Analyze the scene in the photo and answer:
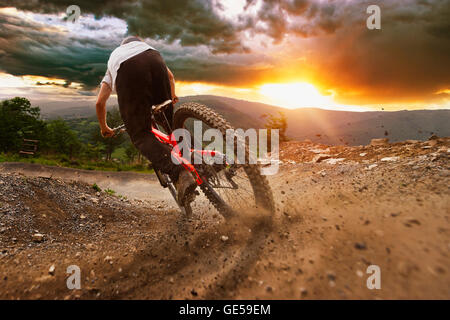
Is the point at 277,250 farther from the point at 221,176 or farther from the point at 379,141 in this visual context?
the point at 379,141

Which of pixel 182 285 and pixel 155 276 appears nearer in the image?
pixel 182 285

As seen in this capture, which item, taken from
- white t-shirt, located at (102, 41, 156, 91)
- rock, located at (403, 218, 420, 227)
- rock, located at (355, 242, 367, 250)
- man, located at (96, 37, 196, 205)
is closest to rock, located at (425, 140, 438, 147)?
rock, located at (403, 218, 420, 227)

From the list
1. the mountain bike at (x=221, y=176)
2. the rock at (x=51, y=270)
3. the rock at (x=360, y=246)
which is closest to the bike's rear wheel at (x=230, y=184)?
the mountain bike at (x=221, y=176)

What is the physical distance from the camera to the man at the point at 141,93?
2.95 metres

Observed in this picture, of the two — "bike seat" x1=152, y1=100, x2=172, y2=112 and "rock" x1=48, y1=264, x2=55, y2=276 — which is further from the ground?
"bike seat" x1=152, y1=100, x2=172, y2=112

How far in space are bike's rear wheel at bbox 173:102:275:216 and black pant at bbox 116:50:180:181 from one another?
1.56 ft

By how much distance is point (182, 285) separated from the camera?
2.27 meters

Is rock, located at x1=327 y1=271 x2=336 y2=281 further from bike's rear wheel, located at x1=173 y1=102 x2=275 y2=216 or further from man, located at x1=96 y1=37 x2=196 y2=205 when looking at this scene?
man, located at x1=96 y1=37 x2=196 y2=205

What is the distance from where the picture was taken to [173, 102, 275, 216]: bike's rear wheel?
9.62 ft

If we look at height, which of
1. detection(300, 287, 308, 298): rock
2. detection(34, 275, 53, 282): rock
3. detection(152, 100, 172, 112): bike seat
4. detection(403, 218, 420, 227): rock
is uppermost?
detection(152, 100, 172, 112): bike seat

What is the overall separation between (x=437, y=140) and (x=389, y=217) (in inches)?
203
